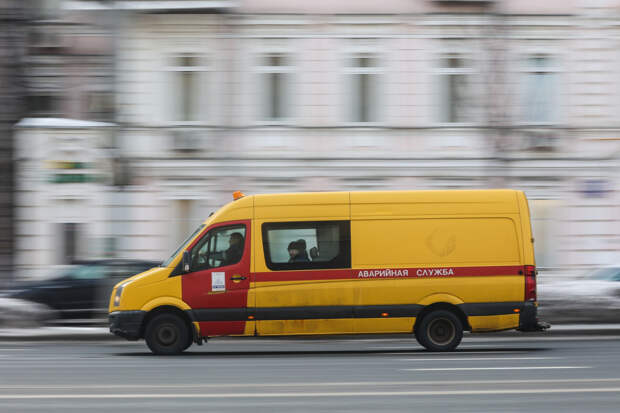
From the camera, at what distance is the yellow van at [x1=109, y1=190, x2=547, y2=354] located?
13.0 metres

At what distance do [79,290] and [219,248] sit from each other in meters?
→ 5.87

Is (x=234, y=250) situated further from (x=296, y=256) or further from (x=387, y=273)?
(x=387, y=273)

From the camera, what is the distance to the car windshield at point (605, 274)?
17484 millimetres

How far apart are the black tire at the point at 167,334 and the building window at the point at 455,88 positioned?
12.4 metres

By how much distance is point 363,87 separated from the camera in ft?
78.1

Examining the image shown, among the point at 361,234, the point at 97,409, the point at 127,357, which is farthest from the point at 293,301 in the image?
the point at 97,409

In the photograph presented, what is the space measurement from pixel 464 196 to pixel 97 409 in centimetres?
707

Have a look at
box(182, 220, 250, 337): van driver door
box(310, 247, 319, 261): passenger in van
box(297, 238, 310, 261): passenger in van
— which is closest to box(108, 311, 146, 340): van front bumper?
box(182, 220, 250, 337): van driver door

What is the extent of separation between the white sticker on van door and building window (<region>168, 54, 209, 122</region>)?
11.3m

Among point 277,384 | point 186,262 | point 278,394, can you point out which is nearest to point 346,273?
point 186,262

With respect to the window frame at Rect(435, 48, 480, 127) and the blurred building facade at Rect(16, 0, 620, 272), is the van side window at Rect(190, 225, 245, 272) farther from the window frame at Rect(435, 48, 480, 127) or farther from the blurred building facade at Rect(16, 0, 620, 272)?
the window frame at Rect(435, 48, 480, 127)

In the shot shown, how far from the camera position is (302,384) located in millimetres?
9109

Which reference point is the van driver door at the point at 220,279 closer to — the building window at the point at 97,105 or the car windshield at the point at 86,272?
the car windshield at the point at 86,272

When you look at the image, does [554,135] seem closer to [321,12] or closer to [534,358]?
[321,12]
